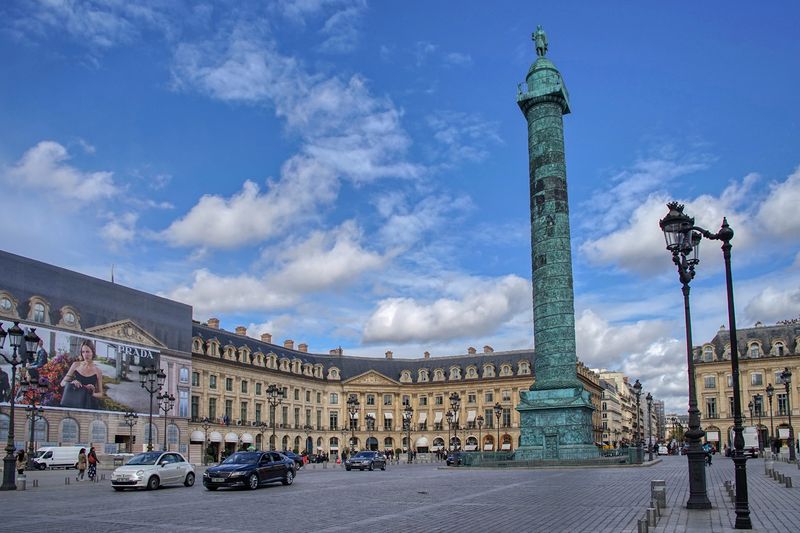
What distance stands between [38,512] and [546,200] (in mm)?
35439

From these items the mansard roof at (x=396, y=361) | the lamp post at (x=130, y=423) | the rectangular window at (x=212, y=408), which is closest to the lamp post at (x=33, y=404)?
the lamp post at (x=130, y=423)

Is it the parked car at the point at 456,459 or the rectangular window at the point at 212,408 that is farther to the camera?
the rectangular window at the point at 212,408

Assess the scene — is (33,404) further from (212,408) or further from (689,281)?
(689,281)

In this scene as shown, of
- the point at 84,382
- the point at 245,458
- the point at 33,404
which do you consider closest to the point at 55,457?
the point at 33,404

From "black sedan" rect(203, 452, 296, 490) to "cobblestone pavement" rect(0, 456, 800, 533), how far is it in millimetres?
694

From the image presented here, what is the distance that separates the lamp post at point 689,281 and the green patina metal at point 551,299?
2774cm

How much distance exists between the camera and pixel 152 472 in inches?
995

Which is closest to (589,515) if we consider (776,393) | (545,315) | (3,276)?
(545,315)

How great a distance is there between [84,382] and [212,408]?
21502 mm

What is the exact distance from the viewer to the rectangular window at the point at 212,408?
7762cm

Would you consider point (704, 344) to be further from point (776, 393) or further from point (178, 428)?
point (178, 428)

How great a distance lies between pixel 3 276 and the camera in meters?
52.8

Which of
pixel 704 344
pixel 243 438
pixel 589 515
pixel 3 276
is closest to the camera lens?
pixel 589 515

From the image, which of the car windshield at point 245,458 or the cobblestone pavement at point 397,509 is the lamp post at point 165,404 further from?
the cobblestone pavement at point 397,509
